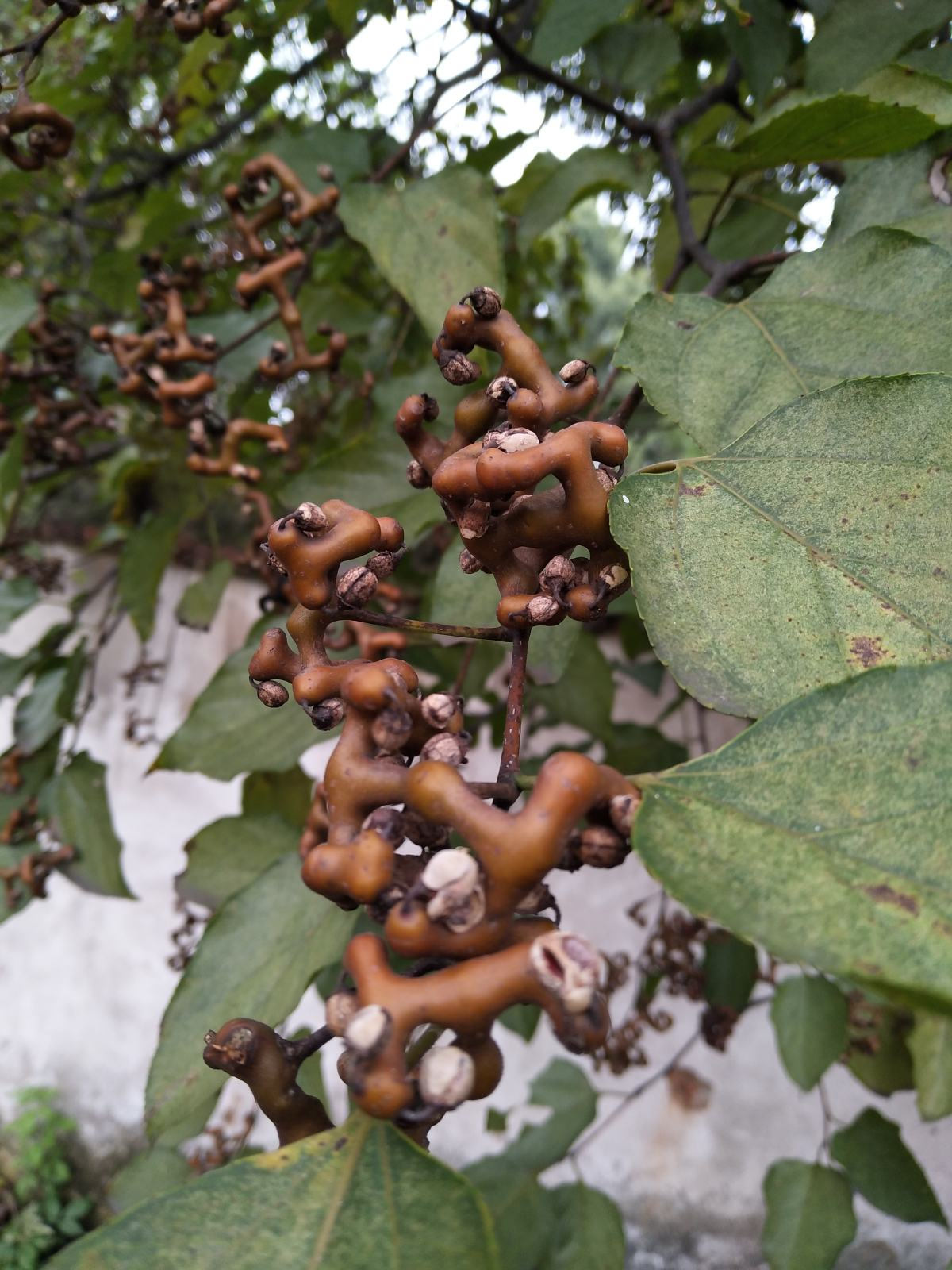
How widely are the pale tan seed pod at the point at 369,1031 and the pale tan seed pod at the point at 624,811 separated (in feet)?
0.28

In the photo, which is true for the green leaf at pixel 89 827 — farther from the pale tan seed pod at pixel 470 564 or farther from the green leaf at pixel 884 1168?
the green leaf at pixel 884 1168

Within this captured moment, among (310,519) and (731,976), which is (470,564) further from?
(731,976)

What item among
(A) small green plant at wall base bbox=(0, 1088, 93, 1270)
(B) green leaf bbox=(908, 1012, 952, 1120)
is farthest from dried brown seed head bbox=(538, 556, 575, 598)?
(A) small green plant at wall base bbox=(0, 1088, 93, 1270)

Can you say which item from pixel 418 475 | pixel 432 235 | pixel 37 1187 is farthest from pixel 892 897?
pixel 37 1187

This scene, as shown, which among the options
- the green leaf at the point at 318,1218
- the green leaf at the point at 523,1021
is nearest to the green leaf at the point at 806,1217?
the green leaf at the point at 523,1021

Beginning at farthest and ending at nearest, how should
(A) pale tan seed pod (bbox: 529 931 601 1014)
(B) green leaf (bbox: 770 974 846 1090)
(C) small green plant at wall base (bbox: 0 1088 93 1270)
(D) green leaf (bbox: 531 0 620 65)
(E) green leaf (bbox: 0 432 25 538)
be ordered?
(C) small green plant at wall base (bbox: 0 1088 93 1270) < (B) green leaf (bbox: 770 974 846 1090) < (E) green leaf (bbox: 0 432 25 538) < (D) green leaf (bbox: 531 0 620 65) < (A) pale tan seed pod (bbox: 529 931 601 1014)

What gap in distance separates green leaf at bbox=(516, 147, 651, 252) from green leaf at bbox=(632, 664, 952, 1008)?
650 mm

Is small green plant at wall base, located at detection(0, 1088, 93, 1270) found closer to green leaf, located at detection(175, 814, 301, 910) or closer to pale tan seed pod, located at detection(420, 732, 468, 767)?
green leaf, located at detection(175, 814, 301, 910)

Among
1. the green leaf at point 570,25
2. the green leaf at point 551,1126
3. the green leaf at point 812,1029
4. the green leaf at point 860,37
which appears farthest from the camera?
the green leaf at point 551,1126

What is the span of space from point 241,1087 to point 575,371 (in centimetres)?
207

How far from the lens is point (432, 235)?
0.63m

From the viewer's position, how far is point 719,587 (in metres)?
0.32

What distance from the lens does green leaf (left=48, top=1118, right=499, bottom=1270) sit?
259 millimetres

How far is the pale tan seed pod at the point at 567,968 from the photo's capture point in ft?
0.73
